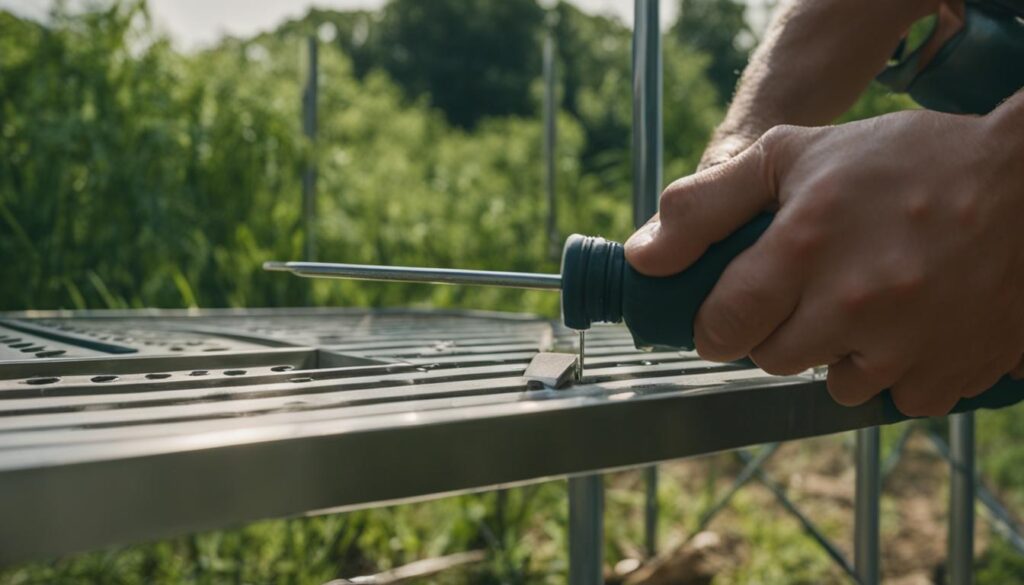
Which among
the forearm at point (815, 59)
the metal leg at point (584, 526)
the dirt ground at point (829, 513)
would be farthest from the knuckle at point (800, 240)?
the dirt ground at point (829, 513)

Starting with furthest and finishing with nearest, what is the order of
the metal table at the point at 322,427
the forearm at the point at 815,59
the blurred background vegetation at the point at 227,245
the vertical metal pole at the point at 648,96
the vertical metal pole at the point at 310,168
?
1. the vertical metal pole at the point at 310,168
2. the blurred background vegetation at the point at 227,245
3. the vertical metal pole at the point at 648,96
4. the forearm at the point at 815,59
5. the metal table at the point at 322,427

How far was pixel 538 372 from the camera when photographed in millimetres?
581

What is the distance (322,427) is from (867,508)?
75cm

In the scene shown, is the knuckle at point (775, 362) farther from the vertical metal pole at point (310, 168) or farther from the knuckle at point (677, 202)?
Result: the vertical metal pole at point (310, 168)

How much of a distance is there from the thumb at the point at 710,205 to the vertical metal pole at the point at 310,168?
190 cm

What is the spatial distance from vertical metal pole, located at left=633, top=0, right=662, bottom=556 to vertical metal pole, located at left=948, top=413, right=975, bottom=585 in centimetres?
49

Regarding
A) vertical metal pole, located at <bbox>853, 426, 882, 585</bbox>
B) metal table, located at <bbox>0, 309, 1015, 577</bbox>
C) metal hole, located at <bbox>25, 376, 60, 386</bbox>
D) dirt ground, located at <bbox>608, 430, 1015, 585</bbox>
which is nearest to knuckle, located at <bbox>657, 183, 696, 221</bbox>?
metal table, located at <bbox>0, 309, 1015, 577</bbox>

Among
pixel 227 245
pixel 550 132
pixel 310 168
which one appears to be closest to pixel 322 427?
pixel 227 245

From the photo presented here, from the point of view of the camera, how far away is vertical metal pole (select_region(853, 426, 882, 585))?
3.11 ft

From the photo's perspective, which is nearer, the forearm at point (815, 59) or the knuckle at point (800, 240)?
the knuckle at point (800, 240)

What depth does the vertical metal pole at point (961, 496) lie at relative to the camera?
113 centimetres

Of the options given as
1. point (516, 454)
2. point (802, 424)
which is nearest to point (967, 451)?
point (802, 424)

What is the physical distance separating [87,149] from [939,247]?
1.87 m

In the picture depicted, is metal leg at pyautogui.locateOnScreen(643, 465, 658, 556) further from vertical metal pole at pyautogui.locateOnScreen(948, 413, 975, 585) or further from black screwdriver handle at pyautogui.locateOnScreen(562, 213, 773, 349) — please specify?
black screwdriver handle at pyautogui.locateOnScreen(562, 213, 773, 349)
